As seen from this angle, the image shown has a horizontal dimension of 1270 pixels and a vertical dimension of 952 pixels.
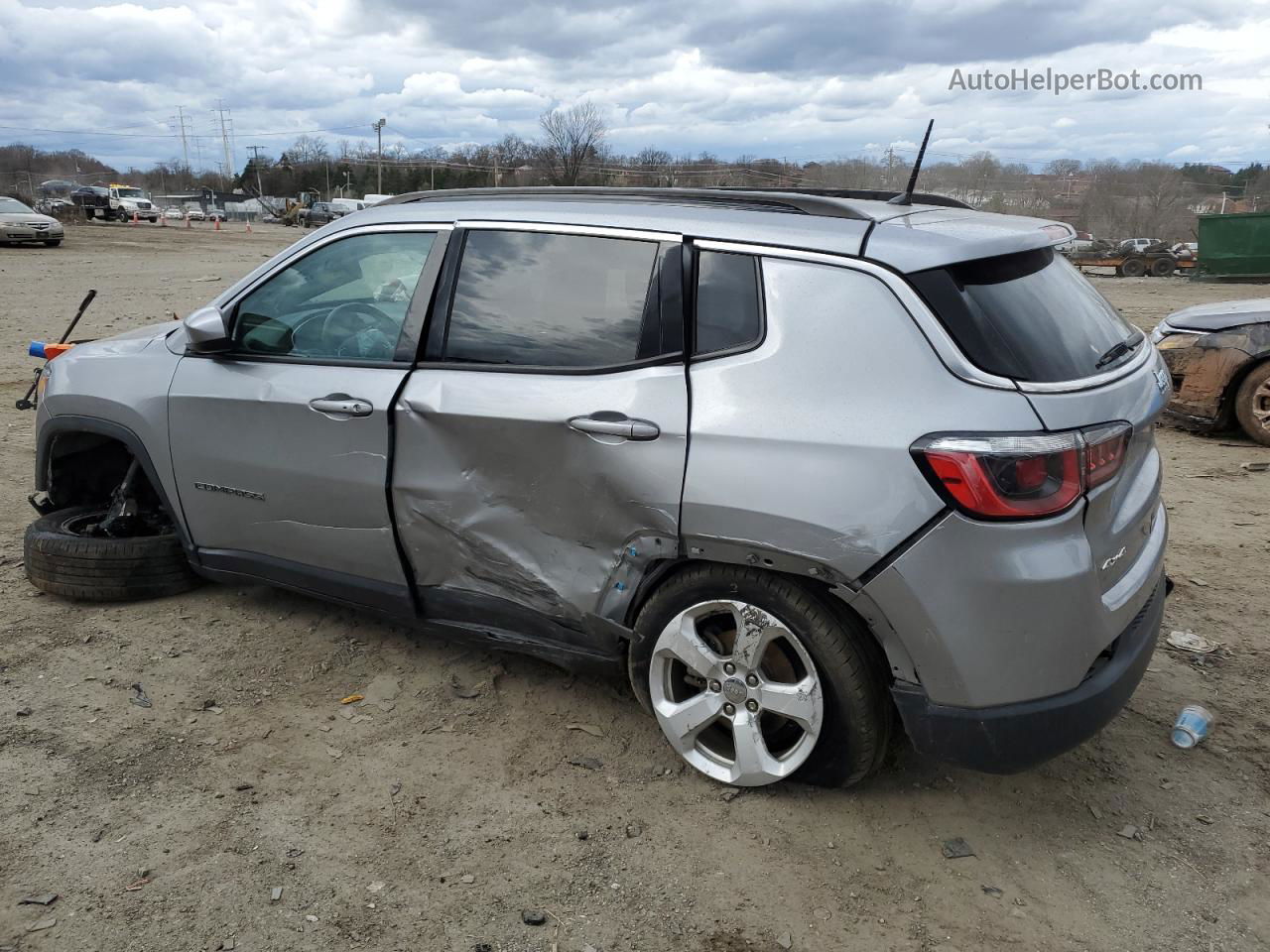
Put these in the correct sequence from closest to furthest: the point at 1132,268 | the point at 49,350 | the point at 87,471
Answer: the point at 87,471 → the point at 49,350 → the point at 1132,268

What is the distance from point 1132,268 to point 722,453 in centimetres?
3223

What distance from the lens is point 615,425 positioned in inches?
113

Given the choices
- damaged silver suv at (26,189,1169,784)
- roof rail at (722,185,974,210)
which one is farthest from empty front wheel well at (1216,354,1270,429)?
damaged silver suv at (26,189,1169,784)

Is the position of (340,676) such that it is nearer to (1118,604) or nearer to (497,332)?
(497,332)

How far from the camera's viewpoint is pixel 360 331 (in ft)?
11.6

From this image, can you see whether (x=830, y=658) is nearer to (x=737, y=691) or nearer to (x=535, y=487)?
(x=737, y=691)

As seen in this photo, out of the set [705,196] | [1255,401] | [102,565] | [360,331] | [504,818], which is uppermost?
[705,196]

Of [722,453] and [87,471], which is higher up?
[722,453]

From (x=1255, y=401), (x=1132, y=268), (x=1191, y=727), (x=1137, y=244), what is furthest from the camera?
(x=1137, y=244)

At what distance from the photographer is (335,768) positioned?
3.18m

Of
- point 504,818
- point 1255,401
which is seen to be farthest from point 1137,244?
point 504,818

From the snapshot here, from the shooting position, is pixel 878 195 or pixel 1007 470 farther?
pixel 878 195

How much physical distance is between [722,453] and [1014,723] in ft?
3.43

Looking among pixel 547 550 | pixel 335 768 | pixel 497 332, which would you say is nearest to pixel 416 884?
pixel 335 768
